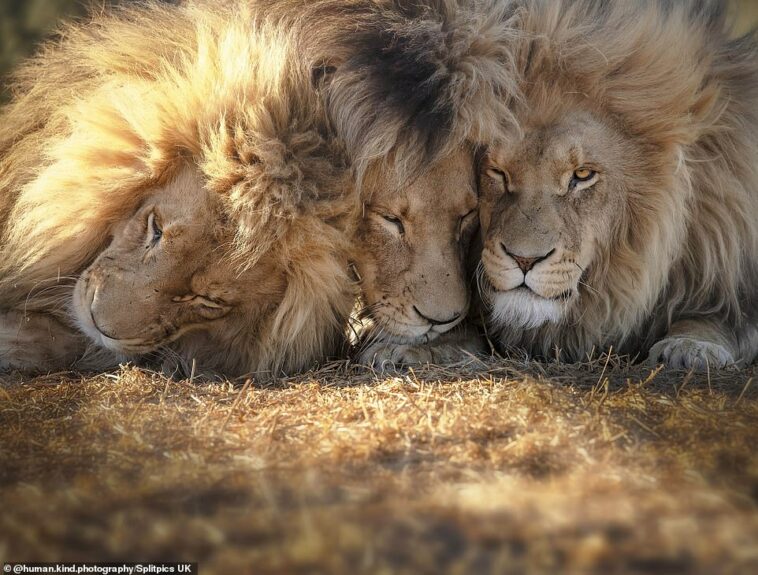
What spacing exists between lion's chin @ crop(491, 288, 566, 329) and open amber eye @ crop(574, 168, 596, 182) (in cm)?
42

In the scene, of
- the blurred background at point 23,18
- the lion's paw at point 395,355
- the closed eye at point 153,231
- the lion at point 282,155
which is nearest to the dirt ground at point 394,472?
the lion's paw at point 395,355

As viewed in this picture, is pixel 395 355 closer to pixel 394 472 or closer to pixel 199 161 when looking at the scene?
pixel 199 161

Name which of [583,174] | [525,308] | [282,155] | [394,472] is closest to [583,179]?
[583,174]

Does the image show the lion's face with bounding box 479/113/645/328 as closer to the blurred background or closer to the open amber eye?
the open amber eye

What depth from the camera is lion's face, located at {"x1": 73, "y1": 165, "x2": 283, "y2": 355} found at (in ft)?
10.4

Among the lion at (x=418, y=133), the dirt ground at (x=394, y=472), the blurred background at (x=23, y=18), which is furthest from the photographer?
the blurred background at (x=23, y=18)

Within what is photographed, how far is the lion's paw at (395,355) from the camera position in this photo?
11.2ft

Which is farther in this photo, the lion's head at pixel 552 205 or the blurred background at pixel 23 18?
the blurred background at pixel 23 18

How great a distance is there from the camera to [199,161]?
323 centimetres

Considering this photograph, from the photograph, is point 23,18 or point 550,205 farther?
point 23,18

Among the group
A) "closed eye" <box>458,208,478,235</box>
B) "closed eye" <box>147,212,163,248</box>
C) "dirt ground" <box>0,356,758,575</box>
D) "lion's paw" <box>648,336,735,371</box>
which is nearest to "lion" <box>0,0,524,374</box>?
"closed eye" <box>458,208,478,235</box>

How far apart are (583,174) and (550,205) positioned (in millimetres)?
158

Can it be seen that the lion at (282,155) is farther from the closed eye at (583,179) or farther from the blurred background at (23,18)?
the blurred background at (23,18)

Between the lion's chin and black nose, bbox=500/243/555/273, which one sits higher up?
black nose, bbox=500/243/555/273
